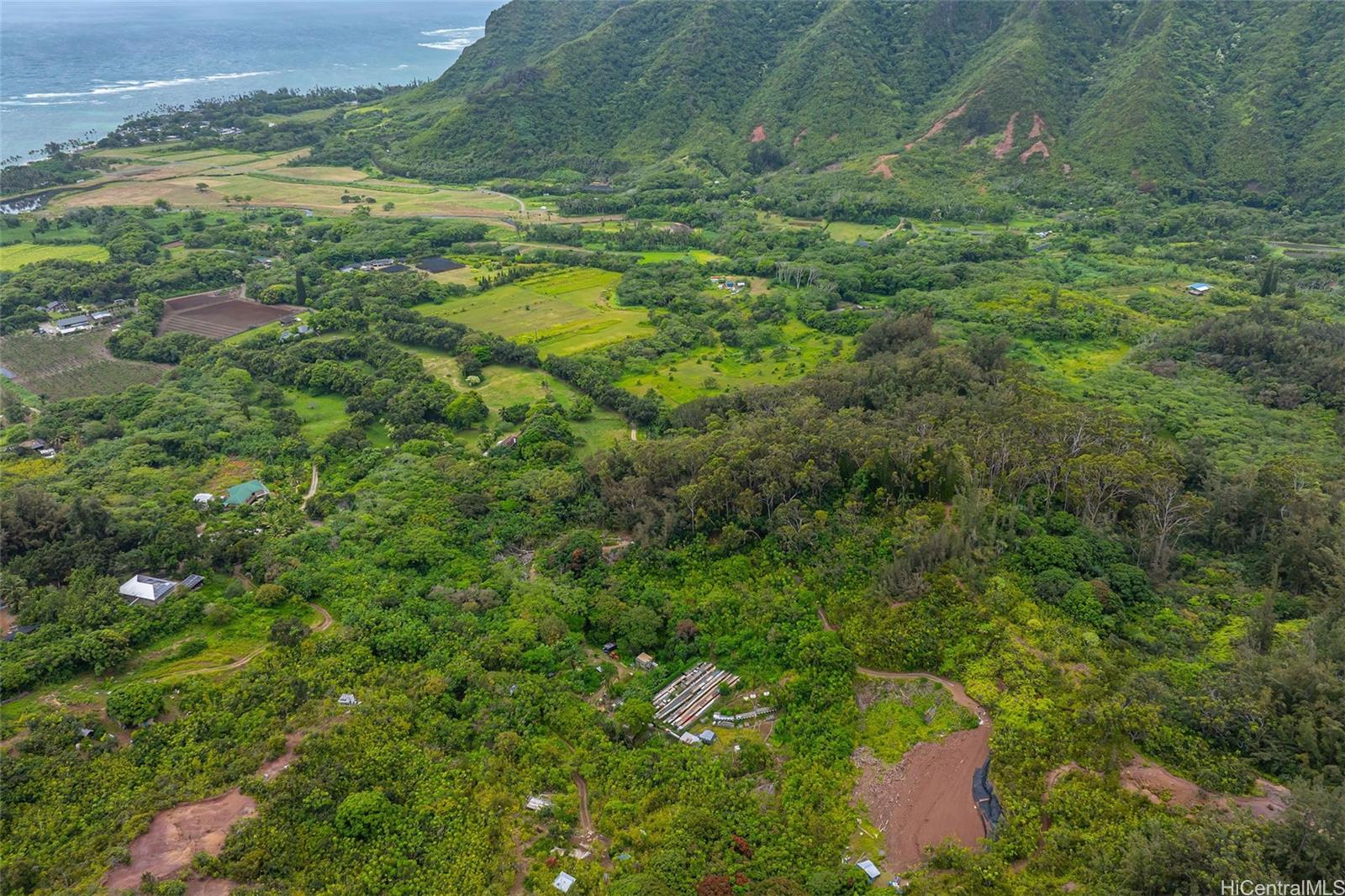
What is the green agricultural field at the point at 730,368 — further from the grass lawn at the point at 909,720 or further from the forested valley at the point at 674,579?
the grass lawn at the point at 909,720

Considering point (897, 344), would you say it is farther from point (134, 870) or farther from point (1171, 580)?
point (134, 870)

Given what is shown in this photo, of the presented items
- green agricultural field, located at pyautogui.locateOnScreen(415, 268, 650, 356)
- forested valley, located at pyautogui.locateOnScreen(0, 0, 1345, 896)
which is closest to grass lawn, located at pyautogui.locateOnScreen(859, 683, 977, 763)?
forested valley, located at pyautogui.locateOnScreen(0, 0, 1345, 896)

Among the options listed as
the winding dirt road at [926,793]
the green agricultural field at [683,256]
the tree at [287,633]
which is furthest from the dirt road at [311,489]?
the green agricultural field at [683,256]

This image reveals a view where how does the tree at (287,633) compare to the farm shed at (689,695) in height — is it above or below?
above

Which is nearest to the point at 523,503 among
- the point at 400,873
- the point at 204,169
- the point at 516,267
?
the point at 400,873

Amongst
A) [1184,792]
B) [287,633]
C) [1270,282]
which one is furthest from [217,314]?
[1270,282]

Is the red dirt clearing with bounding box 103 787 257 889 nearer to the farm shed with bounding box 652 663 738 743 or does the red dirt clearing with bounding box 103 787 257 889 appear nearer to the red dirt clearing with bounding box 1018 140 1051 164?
the farm shed with bounding box 652 663 738 743

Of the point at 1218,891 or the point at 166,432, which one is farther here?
the point at 166,432
